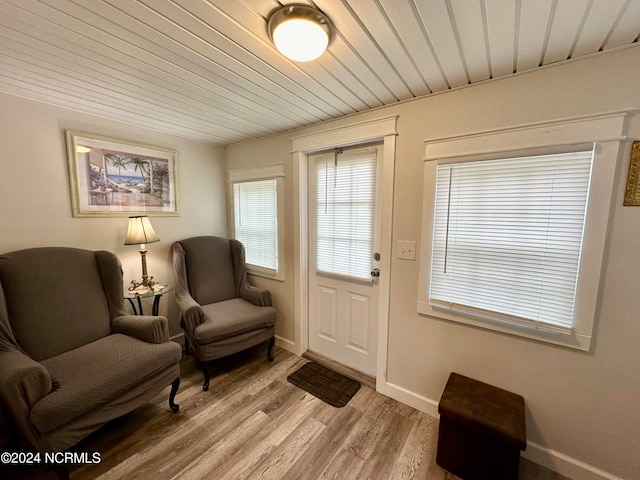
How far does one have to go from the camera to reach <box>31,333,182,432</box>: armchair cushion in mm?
1239

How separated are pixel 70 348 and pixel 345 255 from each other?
2084 millimetres

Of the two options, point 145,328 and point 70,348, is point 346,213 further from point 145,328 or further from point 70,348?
point 70,348

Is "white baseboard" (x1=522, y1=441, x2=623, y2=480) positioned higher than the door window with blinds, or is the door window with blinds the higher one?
the door window with blinds

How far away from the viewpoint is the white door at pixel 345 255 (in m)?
2.15

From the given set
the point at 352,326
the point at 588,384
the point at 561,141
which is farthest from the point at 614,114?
the point at 352,326

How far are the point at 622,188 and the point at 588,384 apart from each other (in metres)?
1.04

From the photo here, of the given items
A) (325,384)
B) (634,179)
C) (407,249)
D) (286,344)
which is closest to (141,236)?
(286,344)

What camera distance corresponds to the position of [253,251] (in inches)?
117

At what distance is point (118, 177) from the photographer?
232 cm

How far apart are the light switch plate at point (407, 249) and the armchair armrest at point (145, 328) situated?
1.78 metres

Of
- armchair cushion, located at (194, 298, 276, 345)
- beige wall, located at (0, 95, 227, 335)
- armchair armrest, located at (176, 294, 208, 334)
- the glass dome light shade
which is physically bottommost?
armchair cushion, located at (194, 298, 276, 345)

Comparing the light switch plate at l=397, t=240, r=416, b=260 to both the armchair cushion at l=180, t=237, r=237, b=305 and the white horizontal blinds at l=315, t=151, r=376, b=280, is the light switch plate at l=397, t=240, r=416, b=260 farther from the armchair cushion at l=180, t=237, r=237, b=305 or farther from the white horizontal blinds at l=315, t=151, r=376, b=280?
the armchair cushion at l=180, t=237, r=237, b=305

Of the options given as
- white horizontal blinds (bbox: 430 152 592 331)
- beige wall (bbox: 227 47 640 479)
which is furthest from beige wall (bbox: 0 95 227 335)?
white horizontal blinds (bbox: 430 152 592 331)

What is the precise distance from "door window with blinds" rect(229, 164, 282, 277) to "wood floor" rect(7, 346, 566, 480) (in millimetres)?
1223
